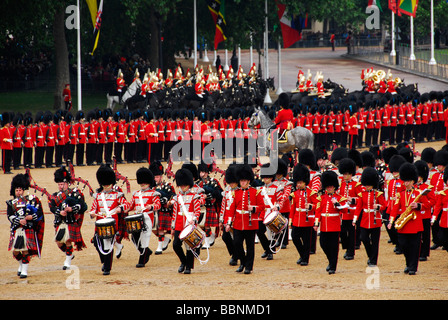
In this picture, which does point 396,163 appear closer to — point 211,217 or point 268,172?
point 268,172

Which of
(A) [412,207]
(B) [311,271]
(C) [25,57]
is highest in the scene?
(C) [25,57]

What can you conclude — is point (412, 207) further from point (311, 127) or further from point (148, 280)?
point (311, 127)

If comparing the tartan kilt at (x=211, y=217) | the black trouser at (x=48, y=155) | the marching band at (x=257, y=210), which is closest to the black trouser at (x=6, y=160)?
the black trouser at (x=48, y=155)

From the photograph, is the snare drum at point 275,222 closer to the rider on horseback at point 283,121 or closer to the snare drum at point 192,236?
the snare drum at point 192,236

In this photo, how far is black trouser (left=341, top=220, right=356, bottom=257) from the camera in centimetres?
1238

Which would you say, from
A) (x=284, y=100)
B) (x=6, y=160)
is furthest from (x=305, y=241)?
(x=6, y=160)

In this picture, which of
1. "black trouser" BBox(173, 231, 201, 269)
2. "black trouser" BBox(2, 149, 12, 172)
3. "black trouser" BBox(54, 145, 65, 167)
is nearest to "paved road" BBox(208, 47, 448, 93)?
"black trouser" BBox(54, 145, 65, 167)

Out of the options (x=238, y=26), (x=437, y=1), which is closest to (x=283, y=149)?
(x=238, y=26)

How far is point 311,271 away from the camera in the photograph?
11.5m

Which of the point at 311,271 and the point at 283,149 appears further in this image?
the point at 283,149

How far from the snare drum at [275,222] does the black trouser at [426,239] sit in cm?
172

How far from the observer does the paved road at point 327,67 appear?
1547 inches

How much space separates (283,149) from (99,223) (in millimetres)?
9582

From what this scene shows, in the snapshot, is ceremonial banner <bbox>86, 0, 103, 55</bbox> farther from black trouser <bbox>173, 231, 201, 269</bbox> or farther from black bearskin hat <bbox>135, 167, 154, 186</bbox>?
black trouser <bbox>173, 231, 201, 269</bbox>
